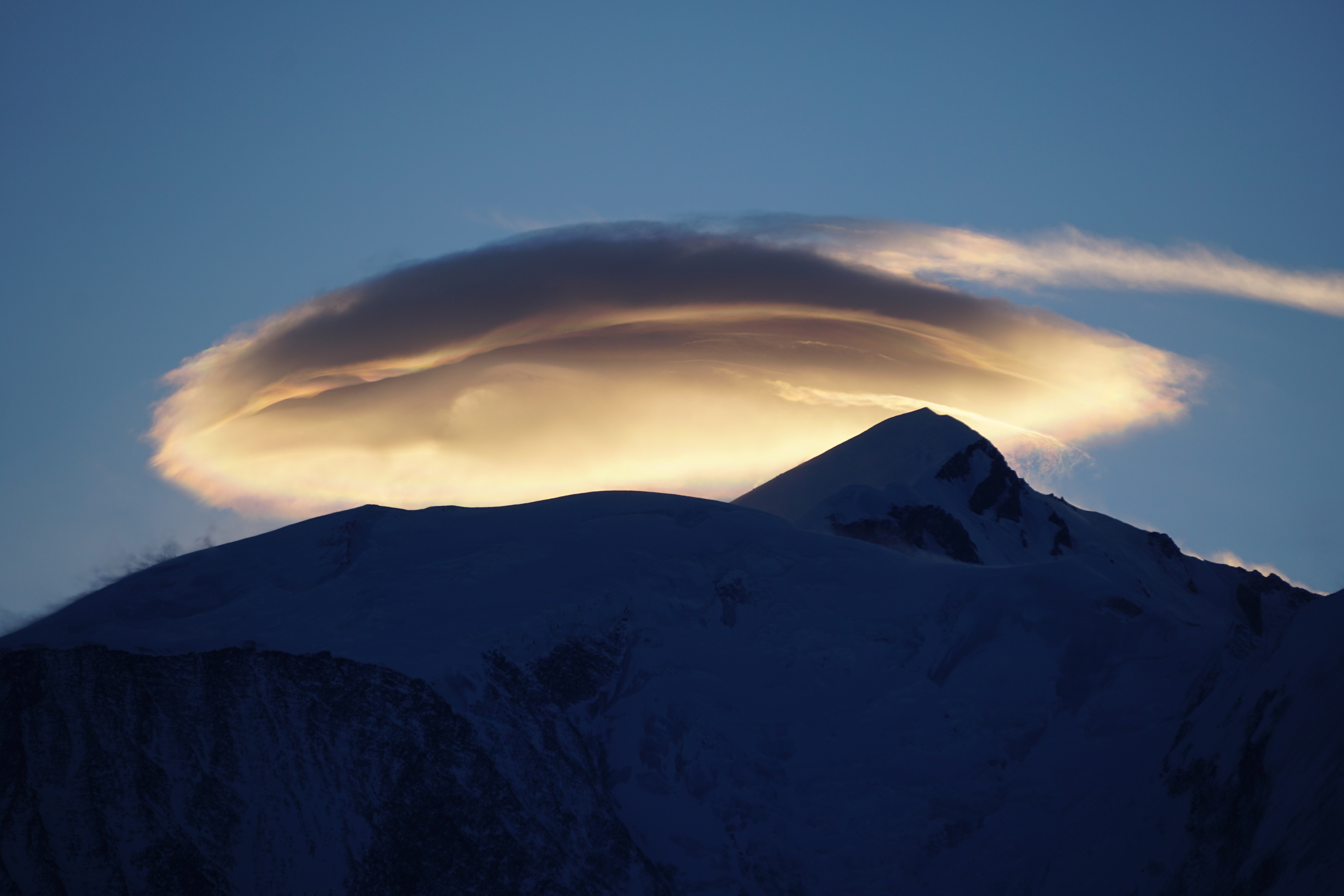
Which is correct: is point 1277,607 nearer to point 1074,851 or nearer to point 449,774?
point 1074,851

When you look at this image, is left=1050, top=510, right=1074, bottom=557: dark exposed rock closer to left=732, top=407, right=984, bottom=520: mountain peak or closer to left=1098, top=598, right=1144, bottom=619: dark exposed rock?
left=732, top=407, right=984, bottom=520: mountain peak

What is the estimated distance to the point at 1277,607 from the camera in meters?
127

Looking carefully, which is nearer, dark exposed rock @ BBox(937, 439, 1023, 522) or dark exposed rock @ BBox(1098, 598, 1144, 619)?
dark exposed rock @ BBox(1098, 598, 1144, 619)

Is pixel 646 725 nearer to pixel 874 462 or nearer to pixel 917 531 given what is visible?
pixel 917 531

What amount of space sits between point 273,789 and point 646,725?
2181 centimetres

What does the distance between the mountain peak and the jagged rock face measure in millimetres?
60801

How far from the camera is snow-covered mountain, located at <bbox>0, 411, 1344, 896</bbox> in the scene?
6119 centimetres

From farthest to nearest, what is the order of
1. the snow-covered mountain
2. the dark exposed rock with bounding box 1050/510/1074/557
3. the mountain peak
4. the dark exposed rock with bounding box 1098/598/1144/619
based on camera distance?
the mountain peak → the dark exposed rock with bounding box 1050/510/1074/557 → the dark exposed rock with bounding box 1098/598/1144/619 → the snow-covered mountain

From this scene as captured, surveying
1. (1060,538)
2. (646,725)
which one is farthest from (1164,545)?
(646,725)

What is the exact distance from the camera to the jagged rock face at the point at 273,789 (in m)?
61.7

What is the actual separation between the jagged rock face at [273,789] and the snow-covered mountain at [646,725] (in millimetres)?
164

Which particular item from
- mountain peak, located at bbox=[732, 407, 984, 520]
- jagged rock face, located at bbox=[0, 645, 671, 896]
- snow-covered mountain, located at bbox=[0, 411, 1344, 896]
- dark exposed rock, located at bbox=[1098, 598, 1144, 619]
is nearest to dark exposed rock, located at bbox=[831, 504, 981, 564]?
mountain peak, located at bbox=[732, 407, 984, 520]

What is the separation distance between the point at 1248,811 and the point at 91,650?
62.6 metres

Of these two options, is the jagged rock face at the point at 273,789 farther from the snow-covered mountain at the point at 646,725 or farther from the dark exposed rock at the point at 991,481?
the dark exposed rock at the point at 991,481
